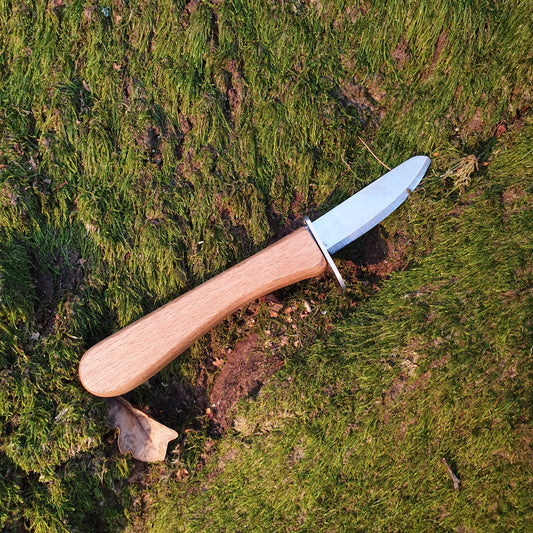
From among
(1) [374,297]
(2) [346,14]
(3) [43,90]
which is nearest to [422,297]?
(1) [374,297]

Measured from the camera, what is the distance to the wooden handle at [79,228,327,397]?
2805 millimetres

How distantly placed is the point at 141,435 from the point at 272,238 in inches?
63.8

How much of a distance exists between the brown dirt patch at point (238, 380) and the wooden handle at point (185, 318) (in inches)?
17.2

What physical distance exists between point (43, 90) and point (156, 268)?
1.50 m

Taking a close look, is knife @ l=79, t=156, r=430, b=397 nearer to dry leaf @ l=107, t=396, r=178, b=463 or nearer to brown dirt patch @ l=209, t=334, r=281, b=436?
dry leaf @ l=107, t=396, r=178, b=463

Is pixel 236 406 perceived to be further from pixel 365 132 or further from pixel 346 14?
pixel 346 14

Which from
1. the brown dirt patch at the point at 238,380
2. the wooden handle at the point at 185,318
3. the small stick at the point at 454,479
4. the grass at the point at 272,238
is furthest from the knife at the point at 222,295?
the small stick at the point at 454,479

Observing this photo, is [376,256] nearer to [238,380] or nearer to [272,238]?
[272,238]

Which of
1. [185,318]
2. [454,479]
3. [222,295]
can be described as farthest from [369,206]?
[454,479]

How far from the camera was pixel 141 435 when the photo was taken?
301 cm

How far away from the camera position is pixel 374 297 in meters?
3.21

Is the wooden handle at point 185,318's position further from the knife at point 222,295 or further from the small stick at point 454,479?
the small stick at point 454,479

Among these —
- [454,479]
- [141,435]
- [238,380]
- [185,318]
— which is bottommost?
[141,435]

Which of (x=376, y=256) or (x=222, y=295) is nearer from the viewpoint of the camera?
(x=222, y=295)
